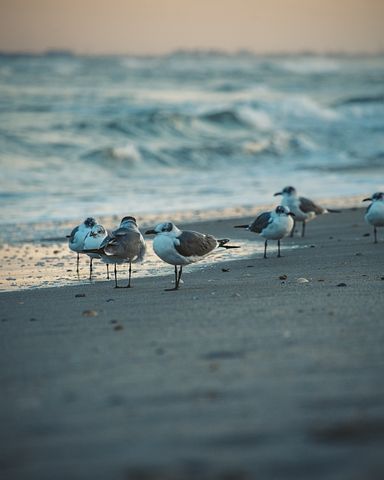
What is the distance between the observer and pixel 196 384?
4309 millimetres

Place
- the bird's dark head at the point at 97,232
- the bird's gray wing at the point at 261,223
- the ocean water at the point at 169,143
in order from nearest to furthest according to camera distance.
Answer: the bird's dark head at the point at 97,232 < the bird's gray wing at the point at 261,223 < the ocean water at the point at 169,143

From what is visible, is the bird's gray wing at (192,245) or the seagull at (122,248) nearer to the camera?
the bird's gray wing at (192,245)

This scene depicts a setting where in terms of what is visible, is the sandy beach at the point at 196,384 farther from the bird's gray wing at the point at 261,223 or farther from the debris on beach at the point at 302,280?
the bird's gray wing at the point at 261,223

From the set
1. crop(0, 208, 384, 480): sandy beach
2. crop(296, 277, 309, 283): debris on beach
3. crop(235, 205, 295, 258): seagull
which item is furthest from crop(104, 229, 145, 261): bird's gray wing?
crop(235, 205, 295, 258): seagull

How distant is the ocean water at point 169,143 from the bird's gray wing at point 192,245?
5.33m

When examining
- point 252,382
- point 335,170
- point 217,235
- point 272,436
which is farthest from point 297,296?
point 335,170

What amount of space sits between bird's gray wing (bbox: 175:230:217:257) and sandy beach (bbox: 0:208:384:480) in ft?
2.17

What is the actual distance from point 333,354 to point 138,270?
187 inches

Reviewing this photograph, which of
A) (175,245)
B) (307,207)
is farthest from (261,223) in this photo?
(175,245)

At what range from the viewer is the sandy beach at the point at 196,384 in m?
3.39

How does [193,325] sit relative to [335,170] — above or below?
below

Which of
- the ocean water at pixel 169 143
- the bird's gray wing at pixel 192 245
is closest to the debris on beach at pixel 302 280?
the bird's gray wing at pixel 192 245

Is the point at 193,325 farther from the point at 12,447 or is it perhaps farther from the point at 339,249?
the point at 339,249

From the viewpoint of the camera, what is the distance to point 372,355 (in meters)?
4.72
